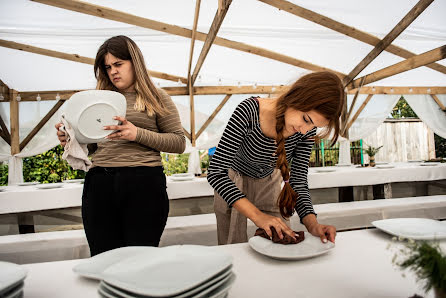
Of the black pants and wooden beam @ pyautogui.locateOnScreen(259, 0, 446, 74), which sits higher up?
wooden beam @ pyautogui.locateOnScreen(259, 0, 446, 74)

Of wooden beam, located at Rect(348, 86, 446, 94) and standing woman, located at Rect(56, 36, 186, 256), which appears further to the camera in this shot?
wooden beam, located at Rect(348, 86, 446, 94)

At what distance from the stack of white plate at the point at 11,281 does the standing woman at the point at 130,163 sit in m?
0.50

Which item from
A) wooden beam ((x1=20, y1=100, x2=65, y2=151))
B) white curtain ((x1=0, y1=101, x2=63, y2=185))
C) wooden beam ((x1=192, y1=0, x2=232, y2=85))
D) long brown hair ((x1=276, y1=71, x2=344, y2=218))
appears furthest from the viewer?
wooden beam ((x1=20, y1=100, x2=65, y2=151))

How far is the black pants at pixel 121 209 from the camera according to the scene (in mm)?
1091

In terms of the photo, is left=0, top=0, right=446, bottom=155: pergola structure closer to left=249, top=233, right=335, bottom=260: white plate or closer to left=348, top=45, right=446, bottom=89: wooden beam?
left=348, top=45, right=446, bottom=89: wooden beam

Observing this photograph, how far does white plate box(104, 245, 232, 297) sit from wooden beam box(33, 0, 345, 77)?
3.83 meters

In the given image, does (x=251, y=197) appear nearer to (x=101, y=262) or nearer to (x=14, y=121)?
(x=101, y=262)

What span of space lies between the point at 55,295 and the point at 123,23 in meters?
4.25

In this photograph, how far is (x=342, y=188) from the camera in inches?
144

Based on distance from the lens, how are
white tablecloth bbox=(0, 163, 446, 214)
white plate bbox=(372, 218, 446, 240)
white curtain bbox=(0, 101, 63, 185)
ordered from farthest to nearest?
white curtain bbox=(0, 101, 63, 185), white tablecloth bbox=(0, 163, 446, 214), white plate bbox=(372, 218, 446, 240)

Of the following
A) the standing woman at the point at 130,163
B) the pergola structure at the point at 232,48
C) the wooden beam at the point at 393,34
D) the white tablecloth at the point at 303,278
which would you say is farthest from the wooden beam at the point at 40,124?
the white tablecloth at the point at 303,278

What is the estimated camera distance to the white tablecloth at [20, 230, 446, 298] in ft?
1.78

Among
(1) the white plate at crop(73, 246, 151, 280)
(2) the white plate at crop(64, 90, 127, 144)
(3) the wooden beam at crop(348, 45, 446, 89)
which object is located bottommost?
(1) the white plate at crop(73, 246, 151, 280)

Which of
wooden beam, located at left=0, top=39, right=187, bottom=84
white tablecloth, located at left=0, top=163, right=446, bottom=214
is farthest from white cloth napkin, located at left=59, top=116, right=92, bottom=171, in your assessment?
wooden beam, located at left=0, top=39, right=187, bottom=84
